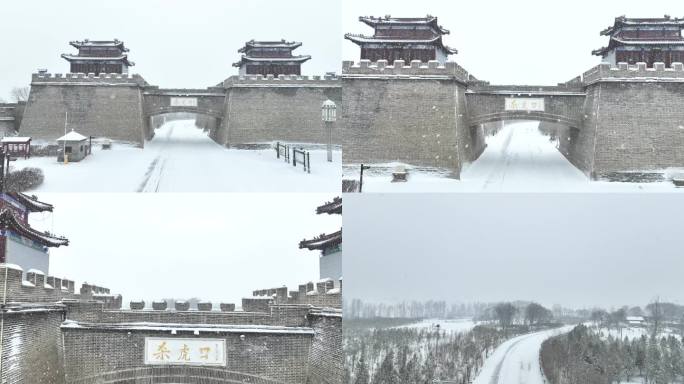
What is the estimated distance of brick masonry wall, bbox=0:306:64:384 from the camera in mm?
6688

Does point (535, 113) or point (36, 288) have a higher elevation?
point (535, 113)

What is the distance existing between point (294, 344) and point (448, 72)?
822cm

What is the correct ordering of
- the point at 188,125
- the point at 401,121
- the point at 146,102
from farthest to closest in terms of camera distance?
the point at 188,125 → the point at 146,102 → the point at 401,121

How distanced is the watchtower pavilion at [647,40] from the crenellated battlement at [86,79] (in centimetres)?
1423

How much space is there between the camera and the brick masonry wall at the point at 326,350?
287 inches

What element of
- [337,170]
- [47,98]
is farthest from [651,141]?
[47,98]

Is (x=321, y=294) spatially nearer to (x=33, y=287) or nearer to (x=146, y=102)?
(x=33, y=287)

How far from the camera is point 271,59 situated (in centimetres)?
1825

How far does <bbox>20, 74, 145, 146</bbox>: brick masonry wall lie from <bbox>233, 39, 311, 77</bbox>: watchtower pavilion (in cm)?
416

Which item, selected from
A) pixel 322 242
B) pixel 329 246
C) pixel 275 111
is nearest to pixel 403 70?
pixel 275 111

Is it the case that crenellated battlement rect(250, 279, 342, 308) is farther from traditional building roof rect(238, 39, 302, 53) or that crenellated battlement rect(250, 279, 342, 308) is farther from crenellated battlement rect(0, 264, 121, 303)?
traditional building roof rect(238, 39, 302, 53)

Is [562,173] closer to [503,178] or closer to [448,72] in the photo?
[503,178]

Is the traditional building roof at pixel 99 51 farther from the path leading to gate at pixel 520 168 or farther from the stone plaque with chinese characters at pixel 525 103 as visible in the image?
the stone plaque with chinese characters at pixel 525 103

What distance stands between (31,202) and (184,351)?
517cm
